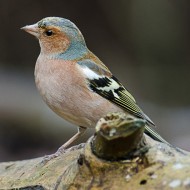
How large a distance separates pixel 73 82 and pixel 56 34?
556 millimetres

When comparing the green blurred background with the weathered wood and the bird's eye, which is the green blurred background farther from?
the weathered wood

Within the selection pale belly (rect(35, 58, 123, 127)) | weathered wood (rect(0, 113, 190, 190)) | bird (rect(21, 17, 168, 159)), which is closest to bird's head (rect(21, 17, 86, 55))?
bird (rect(21, 17, 168, 159))

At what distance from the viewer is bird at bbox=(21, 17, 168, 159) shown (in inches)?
202

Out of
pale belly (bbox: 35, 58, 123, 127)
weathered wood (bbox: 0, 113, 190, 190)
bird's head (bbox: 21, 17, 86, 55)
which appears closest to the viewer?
weathered wood (bbox: 0, 113, 190, 190)

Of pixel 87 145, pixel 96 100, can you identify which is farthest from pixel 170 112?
Answer: pixel 87 145

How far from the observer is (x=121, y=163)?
10.5 ft

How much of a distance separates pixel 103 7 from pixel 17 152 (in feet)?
12.9

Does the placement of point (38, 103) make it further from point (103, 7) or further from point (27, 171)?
point (27, 171)

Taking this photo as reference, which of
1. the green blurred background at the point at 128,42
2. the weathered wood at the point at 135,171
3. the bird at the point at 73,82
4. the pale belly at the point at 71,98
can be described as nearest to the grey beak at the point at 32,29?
the bird at the point at 73,82

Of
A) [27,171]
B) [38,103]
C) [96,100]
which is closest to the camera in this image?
[27,171]

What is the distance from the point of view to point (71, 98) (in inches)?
201

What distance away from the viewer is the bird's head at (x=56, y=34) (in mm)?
5523

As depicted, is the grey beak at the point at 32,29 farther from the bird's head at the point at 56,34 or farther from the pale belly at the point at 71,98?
the pale belly at the point at 71,98

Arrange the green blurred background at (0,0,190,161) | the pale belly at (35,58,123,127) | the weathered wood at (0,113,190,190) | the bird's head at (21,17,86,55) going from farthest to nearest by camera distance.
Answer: the green blurred background at (0,0,190,161)
the bird's head at (21,17,86,55)
the pale belly at (35,58,123,127)
the weathered wood at (0,113,190,190)
